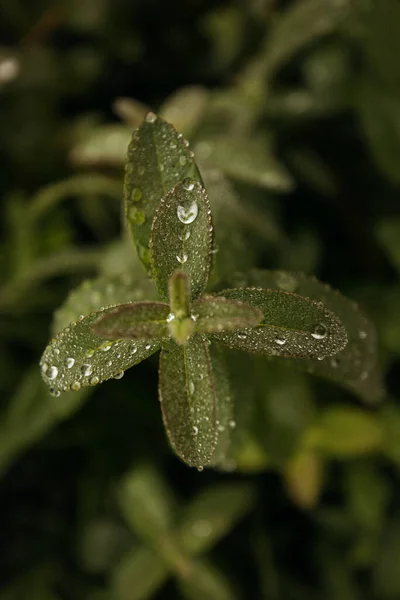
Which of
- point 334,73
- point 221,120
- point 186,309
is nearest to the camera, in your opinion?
point 186,309

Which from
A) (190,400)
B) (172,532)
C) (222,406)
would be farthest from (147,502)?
(190,400)

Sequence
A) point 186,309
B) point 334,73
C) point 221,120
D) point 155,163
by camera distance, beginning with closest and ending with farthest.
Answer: point 186,309, point 155,163, point 221,120, point 334,73

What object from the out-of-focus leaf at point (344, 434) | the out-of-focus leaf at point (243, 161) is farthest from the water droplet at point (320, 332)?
the out-of-focus leaf at point (344, 434)

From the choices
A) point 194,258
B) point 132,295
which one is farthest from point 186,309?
point 132,295

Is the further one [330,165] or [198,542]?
[330,165]

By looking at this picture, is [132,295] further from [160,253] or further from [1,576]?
[1,576]

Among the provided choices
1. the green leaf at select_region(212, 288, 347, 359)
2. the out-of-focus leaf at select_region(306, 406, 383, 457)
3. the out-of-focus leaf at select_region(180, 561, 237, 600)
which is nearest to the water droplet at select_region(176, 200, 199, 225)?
the green leaf at select_region(212, 288, 347, 359)

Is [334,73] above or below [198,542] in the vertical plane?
above

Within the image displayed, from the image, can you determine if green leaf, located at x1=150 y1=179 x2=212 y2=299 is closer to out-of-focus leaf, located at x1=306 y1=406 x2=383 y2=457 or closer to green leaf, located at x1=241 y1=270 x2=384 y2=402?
green leaf, located at x1=241 y1=270 x2=384 y2=402

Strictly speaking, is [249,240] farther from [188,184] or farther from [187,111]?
[188,184]
